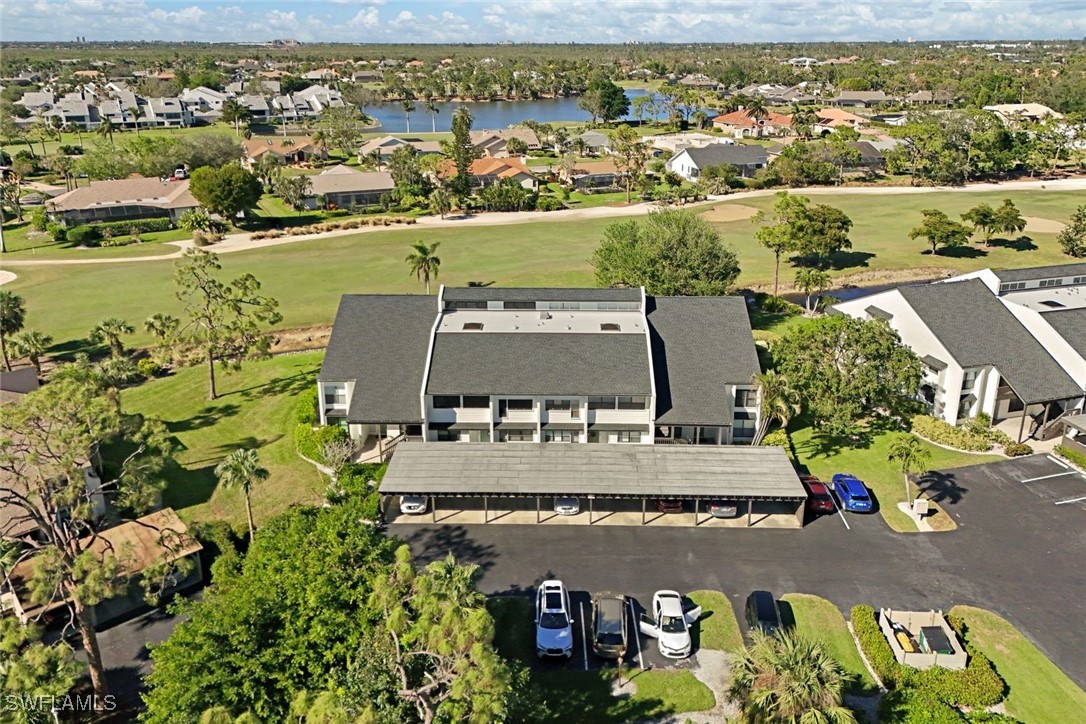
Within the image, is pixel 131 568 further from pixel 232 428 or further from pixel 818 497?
pixel 818 497

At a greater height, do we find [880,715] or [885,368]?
[885,368]

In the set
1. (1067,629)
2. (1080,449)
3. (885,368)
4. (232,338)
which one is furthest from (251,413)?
(1080,449)

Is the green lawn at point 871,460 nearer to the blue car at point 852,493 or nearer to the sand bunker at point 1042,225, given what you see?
the blue car at point 852,493

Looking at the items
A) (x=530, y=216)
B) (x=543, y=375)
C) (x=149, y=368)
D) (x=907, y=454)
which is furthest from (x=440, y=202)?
(x=907, y=454)

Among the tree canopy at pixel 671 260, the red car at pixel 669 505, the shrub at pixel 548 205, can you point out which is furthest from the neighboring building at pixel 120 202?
the red car at pixel 669 505

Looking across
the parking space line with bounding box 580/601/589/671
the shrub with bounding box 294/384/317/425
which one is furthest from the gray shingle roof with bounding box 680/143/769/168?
the parking space line with bounding box 580/601/589/671

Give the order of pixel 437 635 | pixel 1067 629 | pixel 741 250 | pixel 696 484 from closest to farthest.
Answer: pixel 437 635 → pixel 1067 629 → pixel 696 484 → pixel 741 250

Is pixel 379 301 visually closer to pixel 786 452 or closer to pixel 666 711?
pixel 786 452

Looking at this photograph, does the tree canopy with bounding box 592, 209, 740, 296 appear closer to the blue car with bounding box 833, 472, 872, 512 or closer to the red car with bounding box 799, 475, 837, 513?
the blue car with bounding box 833, 472, 872, 512
